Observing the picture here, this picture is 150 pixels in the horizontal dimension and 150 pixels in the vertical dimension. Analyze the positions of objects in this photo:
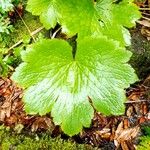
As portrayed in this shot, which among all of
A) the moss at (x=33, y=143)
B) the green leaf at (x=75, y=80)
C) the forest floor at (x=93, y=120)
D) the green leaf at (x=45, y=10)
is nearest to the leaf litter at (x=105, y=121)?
the forest floor at (x=93, y=120)

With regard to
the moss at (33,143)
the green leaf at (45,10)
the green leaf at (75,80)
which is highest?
the green leaf at (45,10)

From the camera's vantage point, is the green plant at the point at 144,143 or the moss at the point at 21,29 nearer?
the green plant at the point at 144,143

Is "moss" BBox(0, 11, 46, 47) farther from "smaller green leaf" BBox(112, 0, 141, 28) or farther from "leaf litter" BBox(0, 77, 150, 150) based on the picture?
"smaller green leaf" BBox(112, 0, 141, 28)

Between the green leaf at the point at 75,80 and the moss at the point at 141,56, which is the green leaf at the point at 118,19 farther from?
the moss at the point at 141,56

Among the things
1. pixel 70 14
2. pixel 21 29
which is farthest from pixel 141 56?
pixel 21 29

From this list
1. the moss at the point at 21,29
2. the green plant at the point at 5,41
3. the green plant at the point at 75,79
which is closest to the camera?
the green plant at the point at 75,79

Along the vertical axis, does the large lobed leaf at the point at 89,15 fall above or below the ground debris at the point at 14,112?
above

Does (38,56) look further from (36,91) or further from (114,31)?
(114,31)

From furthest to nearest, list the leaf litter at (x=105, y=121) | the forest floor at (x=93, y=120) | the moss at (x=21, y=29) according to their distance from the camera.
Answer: the moss at (x=21, y=29) → the leaf litter at (x=105, y=121) → the forest floor at (x=93, y=120)
